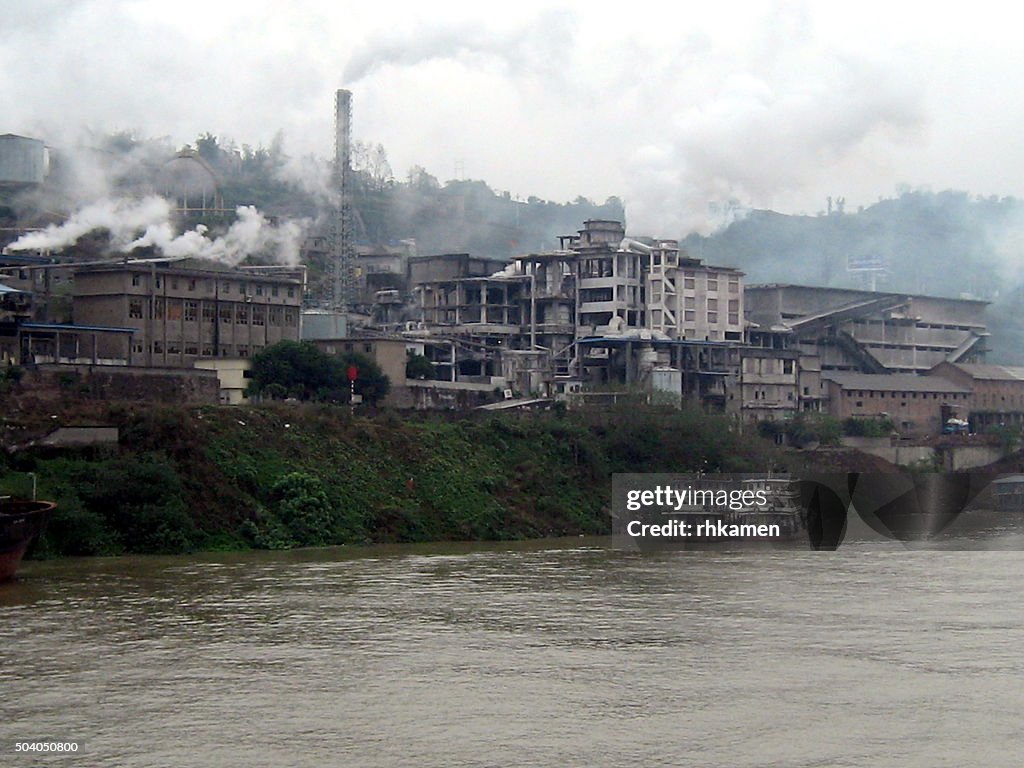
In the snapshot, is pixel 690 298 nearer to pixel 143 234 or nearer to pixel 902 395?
pixel 902 395

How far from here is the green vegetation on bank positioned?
3553 cm

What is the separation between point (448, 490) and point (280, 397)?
8.43m

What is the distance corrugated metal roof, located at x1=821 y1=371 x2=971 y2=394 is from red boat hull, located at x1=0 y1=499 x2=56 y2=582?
4170cm

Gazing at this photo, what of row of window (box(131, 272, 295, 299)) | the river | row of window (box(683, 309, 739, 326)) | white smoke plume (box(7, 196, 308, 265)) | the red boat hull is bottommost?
the river

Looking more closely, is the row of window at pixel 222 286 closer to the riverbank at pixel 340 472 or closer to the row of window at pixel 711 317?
the riverbank at pixel 340 472

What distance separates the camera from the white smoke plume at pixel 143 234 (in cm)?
5988

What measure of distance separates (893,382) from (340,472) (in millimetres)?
33697

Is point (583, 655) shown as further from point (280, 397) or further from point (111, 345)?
point (111, 345)

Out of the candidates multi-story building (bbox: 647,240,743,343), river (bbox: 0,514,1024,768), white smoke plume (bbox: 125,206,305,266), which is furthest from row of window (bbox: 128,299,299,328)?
river (bbox: 0,514,1024,768)

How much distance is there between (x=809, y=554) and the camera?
123 ft

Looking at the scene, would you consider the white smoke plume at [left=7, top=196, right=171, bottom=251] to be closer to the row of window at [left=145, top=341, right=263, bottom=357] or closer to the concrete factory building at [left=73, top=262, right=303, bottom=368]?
the concrete factory building at [left=73, top=262, right=303, bottom=368]

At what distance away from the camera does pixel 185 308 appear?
54250mm

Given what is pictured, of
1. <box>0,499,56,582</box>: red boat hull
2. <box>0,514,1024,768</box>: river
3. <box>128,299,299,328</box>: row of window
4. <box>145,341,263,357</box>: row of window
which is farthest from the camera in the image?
<box>128,299,299,328</box>: row of window

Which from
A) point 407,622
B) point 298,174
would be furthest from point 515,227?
point 407,622
